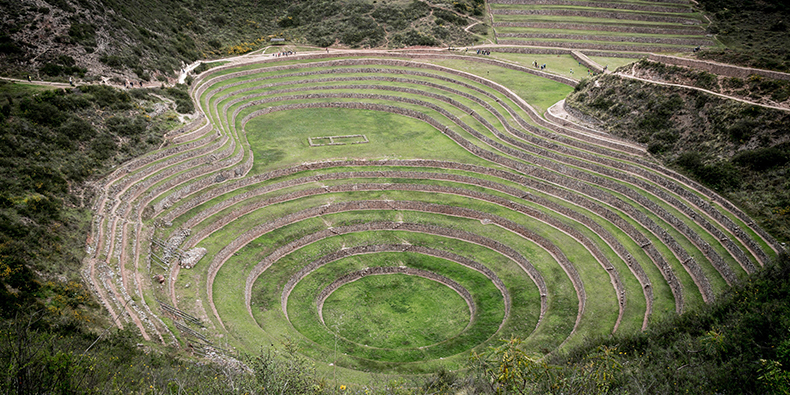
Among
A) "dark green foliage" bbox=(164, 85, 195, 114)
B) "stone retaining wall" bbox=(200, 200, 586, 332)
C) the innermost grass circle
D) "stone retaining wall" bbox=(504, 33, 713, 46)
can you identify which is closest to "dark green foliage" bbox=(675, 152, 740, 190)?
"stone retaining wall" bbox=(200, 200, 586, 332)

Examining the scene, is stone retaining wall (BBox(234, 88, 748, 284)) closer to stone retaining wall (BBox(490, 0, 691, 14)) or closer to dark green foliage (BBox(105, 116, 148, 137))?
dark green foliage (BBox(105, 116, 148, 137))

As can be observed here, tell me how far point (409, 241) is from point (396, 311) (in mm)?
6963

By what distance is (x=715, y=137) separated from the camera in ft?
117

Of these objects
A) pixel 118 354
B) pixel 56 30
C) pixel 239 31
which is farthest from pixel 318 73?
pixel 118 354

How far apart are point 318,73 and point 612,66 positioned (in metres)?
40.4

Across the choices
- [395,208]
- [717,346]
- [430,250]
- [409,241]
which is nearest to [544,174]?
[430,250]

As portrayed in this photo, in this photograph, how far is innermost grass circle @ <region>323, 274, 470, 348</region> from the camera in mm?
29141

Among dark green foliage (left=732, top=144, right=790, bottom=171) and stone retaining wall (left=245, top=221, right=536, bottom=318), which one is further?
stone retaining wall (left=245, top=221, right=536, bottom=318)

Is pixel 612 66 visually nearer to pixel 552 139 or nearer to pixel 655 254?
pixel 552 139

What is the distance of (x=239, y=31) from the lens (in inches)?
2894

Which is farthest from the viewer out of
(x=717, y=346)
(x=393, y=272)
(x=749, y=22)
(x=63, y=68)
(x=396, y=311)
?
(x=749, y=22)

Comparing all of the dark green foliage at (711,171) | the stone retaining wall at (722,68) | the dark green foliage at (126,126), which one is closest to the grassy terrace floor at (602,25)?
the stone retaining wall at (722,68)

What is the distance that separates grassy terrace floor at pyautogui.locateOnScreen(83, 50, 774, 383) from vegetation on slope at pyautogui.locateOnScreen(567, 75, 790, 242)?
155 cm

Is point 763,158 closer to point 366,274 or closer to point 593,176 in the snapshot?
point 593,176
